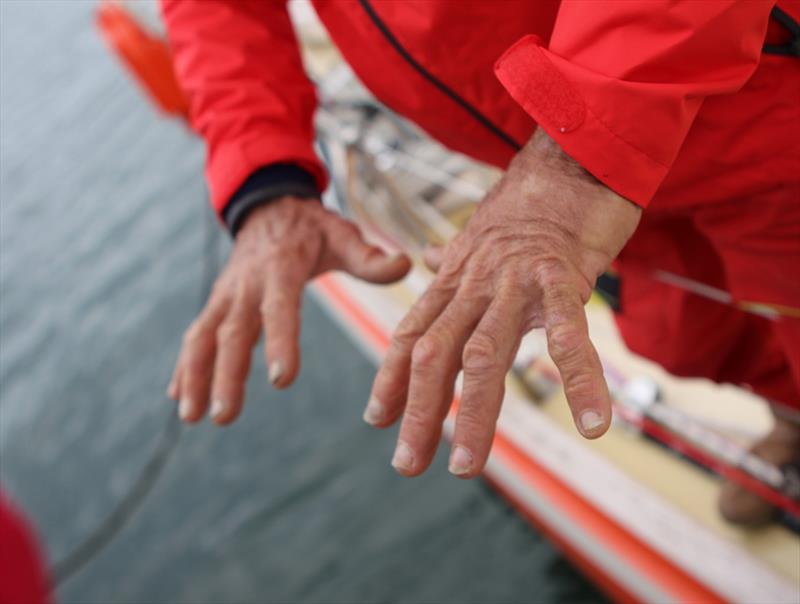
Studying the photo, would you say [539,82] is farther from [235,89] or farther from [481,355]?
[235,89]

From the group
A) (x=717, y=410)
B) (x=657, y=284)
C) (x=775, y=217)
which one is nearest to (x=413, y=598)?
(x=717, y=410)

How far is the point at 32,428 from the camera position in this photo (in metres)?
3.77

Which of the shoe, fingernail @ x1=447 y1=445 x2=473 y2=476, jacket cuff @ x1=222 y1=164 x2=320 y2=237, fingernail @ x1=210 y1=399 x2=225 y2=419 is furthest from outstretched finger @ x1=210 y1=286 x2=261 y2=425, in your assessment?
the shoe

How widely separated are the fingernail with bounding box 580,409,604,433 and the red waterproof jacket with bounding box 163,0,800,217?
19cm

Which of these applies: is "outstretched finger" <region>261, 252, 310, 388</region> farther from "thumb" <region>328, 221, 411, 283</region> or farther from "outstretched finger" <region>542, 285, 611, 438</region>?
"outstretched finger" <region>542, 285, 611, 438</region>

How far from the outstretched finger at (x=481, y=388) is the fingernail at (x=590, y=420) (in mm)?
71

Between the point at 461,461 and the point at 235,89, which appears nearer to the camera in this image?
the point at 461,461

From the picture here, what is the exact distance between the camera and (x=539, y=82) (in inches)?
24.5

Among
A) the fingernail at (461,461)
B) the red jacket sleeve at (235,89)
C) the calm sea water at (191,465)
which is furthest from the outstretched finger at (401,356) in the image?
the calm sea water at (191,465)

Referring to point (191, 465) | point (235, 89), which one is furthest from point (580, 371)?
point (191, 465)

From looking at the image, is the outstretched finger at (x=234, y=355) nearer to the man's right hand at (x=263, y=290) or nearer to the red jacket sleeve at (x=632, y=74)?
the man's right hand at (x=263, y=290)

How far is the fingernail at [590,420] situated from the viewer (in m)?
0.55

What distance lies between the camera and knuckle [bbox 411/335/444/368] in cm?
62

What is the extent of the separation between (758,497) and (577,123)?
974 mm
